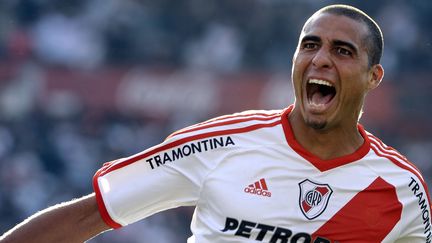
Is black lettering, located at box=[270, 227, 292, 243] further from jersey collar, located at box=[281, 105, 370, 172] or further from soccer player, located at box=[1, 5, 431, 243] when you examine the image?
jersey collar, located at box=[281, 105, 370, 172]

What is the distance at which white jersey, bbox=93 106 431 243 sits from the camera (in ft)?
14.7

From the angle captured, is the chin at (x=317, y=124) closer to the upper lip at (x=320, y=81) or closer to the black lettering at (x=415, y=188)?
the upper lip at (x=320, y=81)

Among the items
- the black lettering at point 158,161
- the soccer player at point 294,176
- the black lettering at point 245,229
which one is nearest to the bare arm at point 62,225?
the soccer player at point 294,176

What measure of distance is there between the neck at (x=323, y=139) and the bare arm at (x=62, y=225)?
96 centimetres

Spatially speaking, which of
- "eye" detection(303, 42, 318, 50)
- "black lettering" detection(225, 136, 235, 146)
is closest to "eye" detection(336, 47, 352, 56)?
"eye" detection(303, 42, 318, 50)

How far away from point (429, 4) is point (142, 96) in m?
5.17

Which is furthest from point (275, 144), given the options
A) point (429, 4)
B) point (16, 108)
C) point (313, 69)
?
point (429, 4)

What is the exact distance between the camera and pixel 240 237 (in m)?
4.43

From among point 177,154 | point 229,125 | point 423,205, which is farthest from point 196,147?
point 423,205

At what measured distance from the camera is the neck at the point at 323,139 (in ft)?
15.3

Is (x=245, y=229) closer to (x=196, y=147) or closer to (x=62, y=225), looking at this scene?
(x=196, y=147)

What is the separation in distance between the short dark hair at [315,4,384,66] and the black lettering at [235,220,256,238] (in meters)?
0.93

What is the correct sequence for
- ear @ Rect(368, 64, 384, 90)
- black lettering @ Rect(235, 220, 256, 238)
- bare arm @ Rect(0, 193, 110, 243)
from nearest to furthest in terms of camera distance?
1. bare arm @ Rect(0, 193, 110, 243)
2. black lettering @ Rect(235, 220, 256, 238)
3. ear @ Rect(368, 64, 384, 90)

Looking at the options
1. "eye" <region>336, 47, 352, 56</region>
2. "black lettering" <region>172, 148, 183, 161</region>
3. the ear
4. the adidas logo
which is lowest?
the adidas logo
